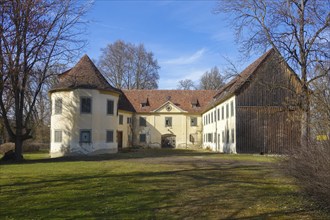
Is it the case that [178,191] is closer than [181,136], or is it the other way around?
[178,191]

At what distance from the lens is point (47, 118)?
56.2 metres

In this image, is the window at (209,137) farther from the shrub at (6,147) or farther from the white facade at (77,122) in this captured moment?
the shrub at (6,147)

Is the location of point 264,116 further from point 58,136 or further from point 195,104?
point 195,104

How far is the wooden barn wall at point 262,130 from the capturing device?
32.9 m

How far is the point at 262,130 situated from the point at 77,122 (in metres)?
16.3

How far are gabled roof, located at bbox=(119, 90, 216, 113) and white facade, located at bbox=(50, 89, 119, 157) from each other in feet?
68.3

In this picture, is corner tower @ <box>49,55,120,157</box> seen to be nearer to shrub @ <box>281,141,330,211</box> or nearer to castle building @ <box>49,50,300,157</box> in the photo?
castle building @ <box>49,50,300,157</box>

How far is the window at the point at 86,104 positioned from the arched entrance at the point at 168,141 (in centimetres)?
2231

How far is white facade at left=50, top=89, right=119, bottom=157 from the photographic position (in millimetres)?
32719

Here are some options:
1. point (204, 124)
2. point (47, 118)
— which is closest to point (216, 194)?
point (204, 124)


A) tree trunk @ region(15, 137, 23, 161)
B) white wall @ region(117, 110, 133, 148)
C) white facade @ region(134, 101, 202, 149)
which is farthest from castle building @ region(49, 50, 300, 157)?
white facade @ region(134, 101, 202, 149)

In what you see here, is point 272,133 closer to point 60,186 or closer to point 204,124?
point 204,124

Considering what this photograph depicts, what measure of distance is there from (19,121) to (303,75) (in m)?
20.1

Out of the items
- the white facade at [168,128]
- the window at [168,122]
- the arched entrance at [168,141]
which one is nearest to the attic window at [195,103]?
the white facade at [168,128]
